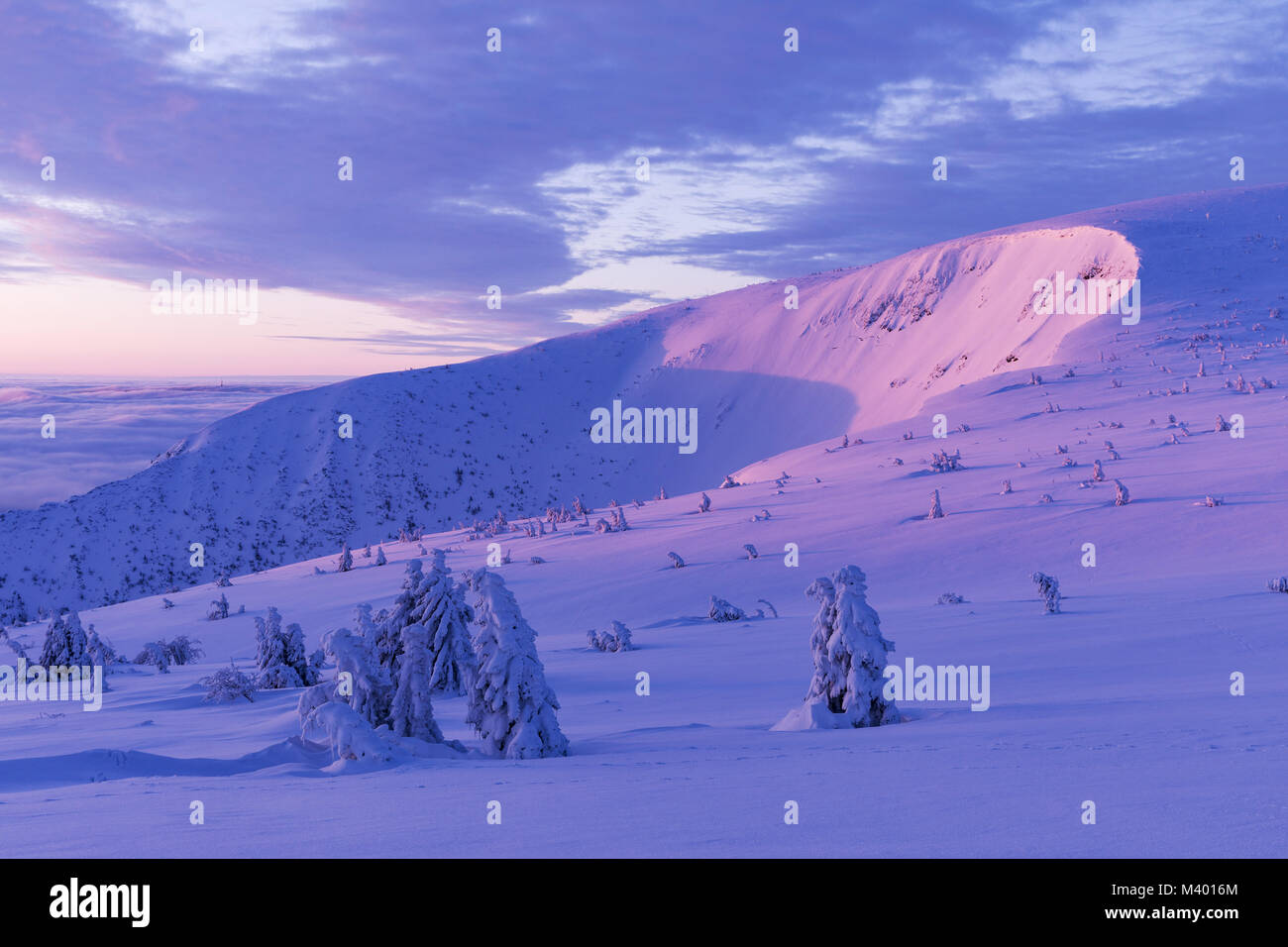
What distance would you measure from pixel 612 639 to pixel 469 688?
15.4ft

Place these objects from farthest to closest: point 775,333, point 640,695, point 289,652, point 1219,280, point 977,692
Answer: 1. point 775,333
2. point 1219,280
3. point 289,652
4. point 640,695
5. point 977,692

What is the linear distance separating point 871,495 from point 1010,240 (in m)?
35.8

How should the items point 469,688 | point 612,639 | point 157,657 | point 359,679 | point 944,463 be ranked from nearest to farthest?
point 469,688 → point 359,679 → point 612,639 → point 157,657 → point 944,463

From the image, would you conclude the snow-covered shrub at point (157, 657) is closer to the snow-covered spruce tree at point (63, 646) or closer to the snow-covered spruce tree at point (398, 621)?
the snow-covered spruce tree at point (63, 646)

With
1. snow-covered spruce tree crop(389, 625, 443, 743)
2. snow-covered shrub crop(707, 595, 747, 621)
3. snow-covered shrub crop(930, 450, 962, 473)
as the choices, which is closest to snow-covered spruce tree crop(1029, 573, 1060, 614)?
snow-covered shrub crop(707, 595, 747, 621)

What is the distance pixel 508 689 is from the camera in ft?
24.5

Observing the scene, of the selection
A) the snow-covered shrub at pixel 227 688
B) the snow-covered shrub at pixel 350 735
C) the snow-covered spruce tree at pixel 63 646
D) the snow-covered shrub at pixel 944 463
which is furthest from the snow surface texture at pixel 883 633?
the snow-covered spruce tree at pixel 63 646

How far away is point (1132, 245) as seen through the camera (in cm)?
3900

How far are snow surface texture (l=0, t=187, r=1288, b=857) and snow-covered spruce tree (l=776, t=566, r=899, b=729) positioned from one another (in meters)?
0.34

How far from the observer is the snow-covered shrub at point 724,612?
13.6m

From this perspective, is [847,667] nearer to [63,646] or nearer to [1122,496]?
[1122,496]

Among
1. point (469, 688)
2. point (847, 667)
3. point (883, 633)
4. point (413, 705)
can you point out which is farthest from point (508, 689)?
point (883, 633)

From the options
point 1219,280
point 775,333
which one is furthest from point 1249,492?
point 775,333
